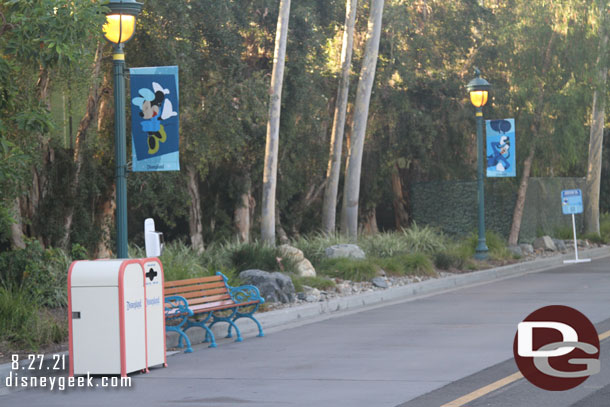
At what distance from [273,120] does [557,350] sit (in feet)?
52.2

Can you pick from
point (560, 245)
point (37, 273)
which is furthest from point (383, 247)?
point (37, 273)

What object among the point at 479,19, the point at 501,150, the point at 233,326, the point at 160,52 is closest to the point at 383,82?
the point at 479,19

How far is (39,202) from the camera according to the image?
22.3 meters

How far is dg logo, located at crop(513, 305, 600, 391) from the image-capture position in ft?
30.8

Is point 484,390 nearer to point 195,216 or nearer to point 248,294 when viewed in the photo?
point 248,294

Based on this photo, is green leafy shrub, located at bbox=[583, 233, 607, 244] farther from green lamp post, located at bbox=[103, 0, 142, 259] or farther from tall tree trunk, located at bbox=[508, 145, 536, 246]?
green lamp post, located at bbox=[103, 0, 142, 259]

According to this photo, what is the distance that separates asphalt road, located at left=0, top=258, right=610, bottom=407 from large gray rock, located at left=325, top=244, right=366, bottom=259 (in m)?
5.86

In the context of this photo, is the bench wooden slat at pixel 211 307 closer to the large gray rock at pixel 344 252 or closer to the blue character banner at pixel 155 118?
the blue character banner at pixel 155 118

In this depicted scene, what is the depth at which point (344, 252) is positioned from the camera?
891 inches

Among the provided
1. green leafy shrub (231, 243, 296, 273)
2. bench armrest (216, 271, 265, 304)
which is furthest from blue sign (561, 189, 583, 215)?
bench armrest (216, 271, 265, 304)

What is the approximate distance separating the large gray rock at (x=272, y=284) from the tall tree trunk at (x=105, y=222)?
7984 millimetres

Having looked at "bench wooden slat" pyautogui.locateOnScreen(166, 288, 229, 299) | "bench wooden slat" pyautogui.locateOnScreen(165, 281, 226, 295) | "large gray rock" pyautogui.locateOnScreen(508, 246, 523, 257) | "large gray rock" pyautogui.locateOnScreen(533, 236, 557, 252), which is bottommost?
→ "large gray rock" pyautogui.locateOnScreen(533, 236, 557, 252)

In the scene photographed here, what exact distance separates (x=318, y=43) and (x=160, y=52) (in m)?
7.24

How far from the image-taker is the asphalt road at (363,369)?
347 inches
